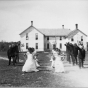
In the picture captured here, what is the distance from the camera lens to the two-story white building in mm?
38688

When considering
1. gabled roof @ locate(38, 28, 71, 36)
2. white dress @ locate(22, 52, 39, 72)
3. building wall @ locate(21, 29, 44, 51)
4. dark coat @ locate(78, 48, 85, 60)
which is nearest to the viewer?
white dress @ locate(22, 52, 39, 72)

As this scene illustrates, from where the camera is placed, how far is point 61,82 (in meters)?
7.66

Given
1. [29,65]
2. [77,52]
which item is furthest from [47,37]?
[29,65]

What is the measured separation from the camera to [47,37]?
42.3 metres

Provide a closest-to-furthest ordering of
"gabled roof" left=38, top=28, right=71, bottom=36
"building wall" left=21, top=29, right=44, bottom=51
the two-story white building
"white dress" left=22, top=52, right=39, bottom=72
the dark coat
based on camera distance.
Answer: "white dress" left=22, top=52, right=39, bottom=72 → the dark coat → the two-story white building → "building wall" left=21, top=29, right=44, bottom=51 → "gabled roof" left=38, top=28, right=71, bottom=36

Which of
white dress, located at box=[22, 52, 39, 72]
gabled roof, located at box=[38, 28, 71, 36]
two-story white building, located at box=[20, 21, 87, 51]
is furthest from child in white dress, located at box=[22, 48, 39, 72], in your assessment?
gabled roof, located at box=[38, 28, 71, 36]

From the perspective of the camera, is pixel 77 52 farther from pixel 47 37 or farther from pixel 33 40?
pixel 47 37

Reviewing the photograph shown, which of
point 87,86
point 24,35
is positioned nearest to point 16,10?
point 87,86

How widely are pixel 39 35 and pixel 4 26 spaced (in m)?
29.2

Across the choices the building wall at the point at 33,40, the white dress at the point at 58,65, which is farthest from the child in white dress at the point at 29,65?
the building wall at the point at 33,40

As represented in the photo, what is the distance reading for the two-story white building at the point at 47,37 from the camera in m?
38.7

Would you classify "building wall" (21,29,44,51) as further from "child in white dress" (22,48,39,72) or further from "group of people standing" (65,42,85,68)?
"child in white dress" (22,48,39,72)

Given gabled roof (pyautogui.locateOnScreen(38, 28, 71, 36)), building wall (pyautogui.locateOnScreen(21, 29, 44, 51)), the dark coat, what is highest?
gabled roof (pyautogui.locateOnScreen(38, 28, 71, 36))

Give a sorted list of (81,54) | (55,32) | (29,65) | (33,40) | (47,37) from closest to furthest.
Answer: (29,65), (81,54), (33,40), (47,37), (55,32)
